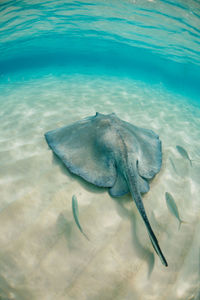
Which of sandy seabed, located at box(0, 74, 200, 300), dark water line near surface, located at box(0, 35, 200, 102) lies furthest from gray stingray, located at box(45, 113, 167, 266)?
dark water line near surface, located at box(0, 35, 200, 102)

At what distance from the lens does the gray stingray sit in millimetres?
2848

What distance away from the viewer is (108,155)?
10.2 feet

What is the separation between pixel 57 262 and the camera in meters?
2.11

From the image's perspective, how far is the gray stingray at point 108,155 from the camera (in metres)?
2.85

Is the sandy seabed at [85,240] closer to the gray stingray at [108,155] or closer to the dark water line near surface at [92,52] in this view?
the gray stingray at [108,155]

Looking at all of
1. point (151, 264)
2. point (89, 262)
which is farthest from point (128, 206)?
point (89, 262)

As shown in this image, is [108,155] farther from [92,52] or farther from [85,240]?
[92,52]

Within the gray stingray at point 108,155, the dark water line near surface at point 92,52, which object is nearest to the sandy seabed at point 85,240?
the gray stingray at point 108,155

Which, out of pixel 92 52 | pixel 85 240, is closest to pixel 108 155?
pixel 85 240

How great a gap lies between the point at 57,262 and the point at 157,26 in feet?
78.0

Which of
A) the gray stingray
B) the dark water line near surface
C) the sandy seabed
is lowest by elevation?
the sandy seabed

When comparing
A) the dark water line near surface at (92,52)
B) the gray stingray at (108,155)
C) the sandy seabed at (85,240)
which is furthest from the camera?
the dark water line near surface at (92,52)

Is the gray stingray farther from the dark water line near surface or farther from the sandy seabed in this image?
the dark water line near surface

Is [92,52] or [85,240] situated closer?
[85,240]
